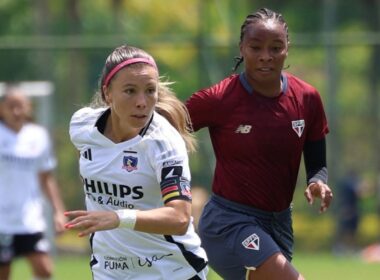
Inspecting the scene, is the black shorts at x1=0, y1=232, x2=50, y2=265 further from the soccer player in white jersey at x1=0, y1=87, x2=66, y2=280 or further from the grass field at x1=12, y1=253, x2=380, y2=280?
the grass field at x1=12, y1=253, x2=380, y2=280

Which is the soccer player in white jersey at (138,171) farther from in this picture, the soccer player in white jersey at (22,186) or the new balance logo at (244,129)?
the soccer player in white jersey at (22,186)

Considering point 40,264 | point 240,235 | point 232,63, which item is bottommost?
point 40,264

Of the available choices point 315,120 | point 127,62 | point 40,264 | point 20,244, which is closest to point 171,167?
point 127,62

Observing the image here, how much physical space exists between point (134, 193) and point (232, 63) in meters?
11.4

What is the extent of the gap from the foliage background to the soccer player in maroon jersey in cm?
965

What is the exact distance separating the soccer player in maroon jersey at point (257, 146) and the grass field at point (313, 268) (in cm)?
600

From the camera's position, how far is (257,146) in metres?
5.99

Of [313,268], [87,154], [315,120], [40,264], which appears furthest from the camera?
[313,268]

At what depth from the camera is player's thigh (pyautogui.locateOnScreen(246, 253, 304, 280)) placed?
230 inches

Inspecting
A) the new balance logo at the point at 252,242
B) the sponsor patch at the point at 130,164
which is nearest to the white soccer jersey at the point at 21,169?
the new balance logo at the point at 252,242

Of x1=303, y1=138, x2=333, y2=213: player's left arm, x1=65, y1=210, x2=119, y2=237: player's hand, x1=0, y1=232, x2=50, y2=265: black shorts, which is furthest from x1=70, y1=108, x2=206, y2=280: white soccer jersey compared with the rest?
x1=0, y1=232, x2=50, y2=265: black shorts

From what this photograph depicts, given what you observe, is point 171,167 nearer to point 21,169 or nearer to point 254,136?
point 254,136

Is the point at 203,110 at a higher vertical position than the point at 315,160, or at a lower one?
higher

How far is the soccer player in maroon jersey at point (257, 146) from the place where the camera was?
19.5 ft
